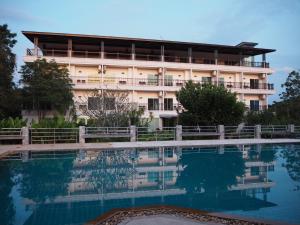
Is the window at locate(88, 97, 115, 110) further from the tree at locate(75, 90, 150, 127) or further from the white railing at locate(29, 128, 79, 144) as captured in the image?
the white railing at locate(29, 128, 79, 144)

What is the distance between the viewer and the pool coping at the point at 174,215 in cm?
642

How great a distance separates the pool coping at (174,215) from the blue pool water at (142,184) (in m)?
0.44

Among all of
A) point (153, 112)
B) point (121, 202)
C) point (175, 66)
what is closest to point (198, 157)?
point (121, 202)

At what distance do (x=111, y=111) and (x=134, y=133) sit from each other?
11.5 feet

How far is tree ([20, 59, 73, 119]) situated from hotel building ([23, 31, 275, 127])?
2.07 meters

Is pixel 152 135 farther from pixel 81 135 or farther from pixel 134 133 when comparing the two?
pixel 81 135

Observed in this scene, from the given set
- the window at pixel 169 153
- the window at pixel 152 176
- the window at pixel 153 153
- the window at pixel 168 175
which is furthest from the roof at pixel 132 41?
the window at pixel 152 176

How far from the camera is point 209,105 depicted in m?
27.7

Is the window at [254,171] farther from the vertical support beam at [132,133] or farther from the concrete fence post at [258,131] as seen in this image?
the concrete fence post at [258,131]

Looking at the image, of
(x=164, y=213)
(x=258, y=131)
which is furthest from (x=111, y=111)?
(x=164, y=213)

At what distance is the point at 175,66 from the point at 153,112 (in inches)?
232

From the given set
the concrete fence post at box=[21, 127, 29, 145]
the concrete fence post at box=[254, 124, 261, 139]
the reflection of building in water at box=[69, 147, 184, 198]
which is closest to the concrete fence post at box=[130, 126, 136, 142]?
the reflection of building in water at box=[69, 147, 184, 198]

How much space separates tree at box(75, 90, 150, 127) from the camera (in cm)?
2698

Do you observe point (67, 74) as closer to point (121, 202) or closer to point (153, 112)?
point (153, 112)
